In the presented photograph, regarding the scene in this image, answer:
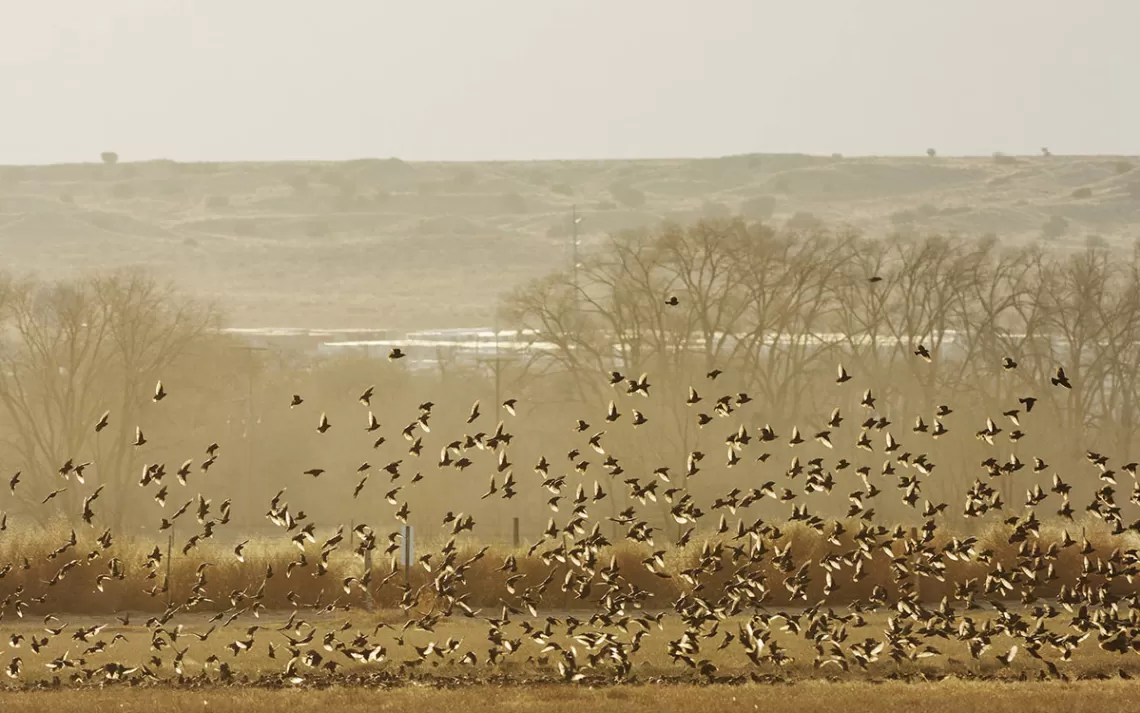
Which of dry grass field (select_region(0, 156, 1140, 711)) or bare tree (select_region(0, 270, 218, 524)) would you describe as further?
bare tree (select_region(0, 270, 218, 524))

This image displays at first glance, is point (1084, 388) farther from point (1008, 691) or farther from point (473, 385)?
point (1008, 691)

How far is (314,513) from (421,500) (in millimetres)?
8174

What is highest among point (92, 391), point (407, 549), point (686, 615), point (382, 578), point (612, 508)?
point (686, 615)

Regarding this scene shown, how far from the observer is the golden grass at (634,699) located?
31.3m

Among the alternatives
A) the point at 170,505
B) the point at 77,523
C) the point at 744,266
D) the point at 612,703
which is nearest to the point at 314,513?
the point at 170,505

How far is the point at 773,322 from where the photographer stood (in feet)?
357

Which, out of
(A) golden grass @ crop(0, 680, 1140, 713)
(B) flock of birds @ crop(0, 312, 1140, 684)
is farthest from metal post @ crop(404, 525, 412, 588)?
(A) golden grass @ crop(0, 680, 1140, 713)

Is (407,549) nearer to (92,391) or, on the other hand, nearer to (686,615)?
(686,615)

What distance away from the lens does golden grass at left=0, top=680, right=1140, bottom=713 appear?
31312 millimetres

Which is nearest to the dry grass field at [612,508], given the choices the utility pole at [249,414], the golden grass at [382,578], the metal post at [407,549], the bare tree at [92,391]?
the golden grass at [382,578]

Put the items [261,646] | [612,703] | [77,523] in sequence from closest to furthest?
[612,703] → [261,646] → [77,523]

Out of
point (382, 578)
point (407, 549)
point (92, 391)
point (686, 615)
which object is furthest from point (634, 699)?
point (92, 391)

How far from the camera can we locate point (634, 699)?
3291cm

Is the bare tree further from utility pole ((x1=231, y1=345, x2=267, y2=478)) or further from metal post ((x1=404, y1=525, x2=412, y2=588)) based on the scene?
metal post ((x1=404, y1=525, x2=412, y2=588))
